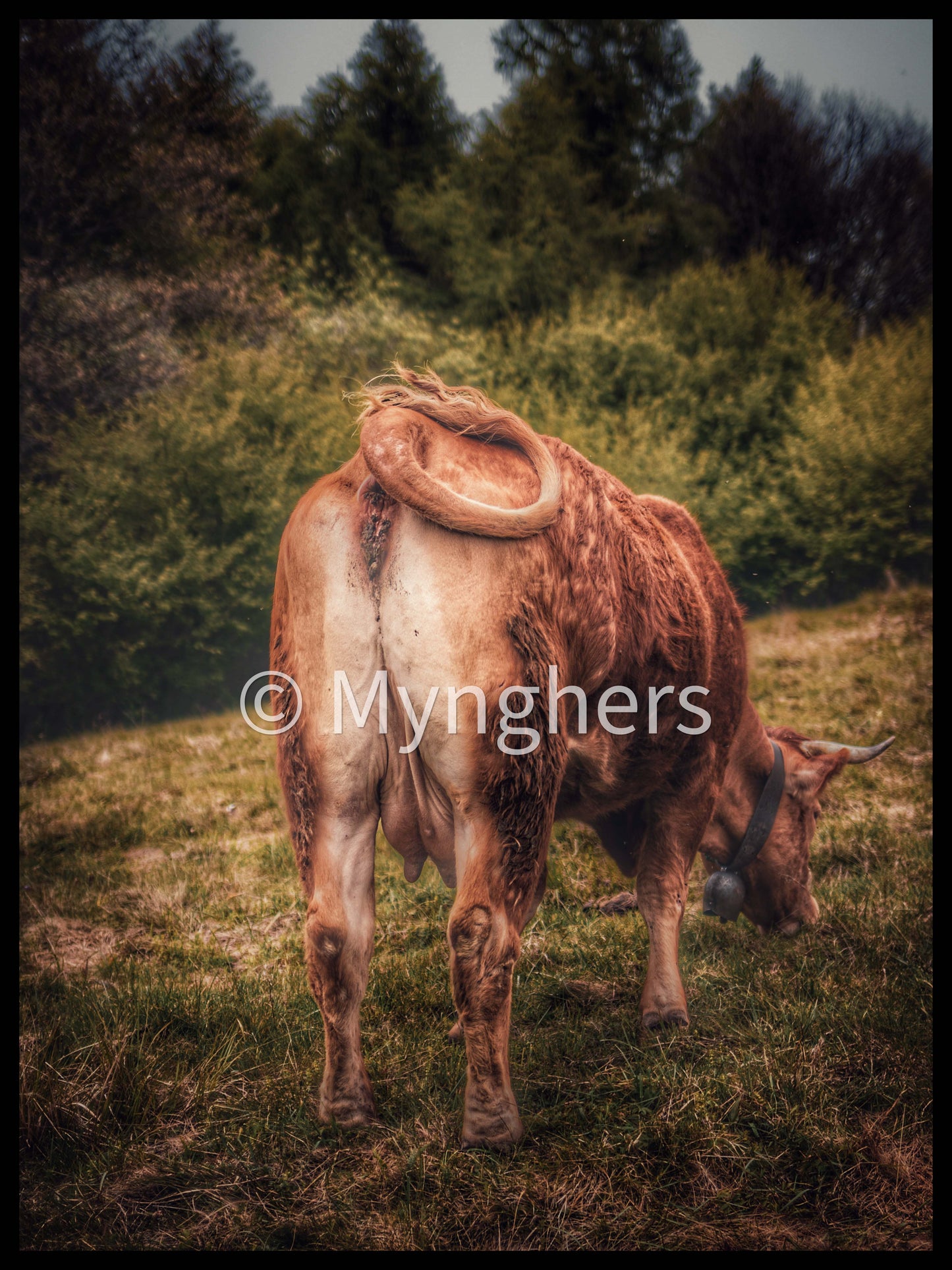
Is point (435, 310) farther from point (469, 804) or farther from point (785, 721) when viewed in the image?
point (469, 804)

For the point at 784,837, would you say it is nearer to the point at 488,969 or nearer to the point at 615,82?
the point at 488,969

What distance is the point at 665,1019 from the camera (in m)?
2.82

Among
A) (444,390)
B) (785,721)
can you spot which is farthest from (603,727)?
(785,721)

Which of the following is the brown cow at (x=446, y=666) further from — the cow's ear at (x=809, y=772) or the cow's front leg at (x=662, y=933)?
the cow's ear at (x=809, y=772)

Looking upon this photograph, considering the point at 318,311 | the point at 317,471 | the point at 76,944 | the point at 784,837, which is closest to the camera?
the point at 784,837

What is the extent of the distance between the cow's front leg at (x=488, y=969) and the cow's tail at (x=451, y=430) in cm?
82

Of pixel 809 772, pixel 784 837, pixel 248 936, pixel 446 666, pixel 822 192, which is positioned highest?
pixel 822 192

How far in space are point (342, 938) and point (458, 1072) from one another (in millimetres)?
Result: 895

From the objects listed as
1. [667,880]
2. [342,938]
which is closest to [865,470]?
[667,880]

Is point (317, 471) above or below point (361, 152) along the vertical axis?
below

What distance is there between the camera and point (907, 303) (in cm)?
1566

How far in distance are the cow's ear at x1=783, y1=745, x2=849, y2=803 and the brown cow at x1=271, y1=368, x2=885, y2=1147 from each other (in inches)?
63.0

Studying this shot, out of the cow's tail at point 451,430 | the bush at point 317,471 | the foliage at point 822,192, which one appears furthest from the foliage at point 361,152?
the cow's tail at point 451,430
